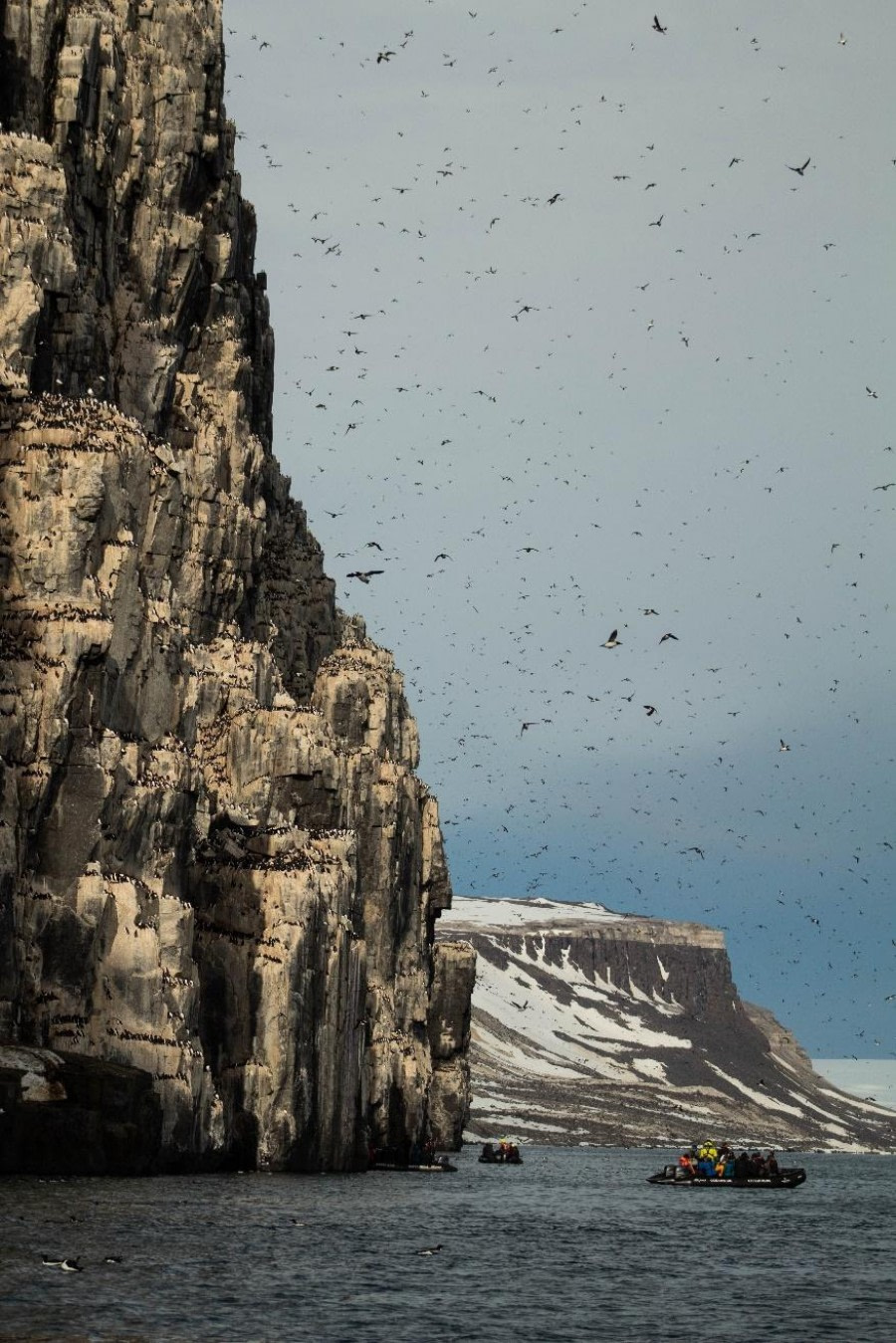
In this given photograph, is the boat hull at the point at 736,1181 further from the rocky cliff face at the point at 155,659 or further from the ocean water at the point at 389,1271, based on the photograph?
the ocean water at the point at 389,1271

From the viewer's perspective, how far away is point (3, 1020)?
102312 millimetres

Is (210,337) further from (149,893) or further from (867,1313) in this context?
(867,1313)

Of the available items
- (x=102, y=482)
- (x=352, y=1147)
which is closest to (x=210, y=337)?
(x=102, y=482)

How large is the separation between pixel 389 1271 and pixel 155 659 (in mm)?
52385

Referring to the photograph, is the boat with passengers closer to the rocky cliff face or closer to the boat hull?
the boat hull

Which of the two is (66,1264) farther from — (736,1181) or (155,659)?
(736,1181)

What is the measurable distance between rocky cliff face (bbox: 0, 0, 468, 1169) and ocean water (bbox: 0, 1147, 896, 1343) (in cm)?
941

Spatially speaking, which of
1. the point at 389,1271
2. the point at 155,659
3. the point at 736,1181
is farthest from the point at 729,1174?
the point at 389,1271

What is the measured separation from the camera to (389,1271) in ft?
255

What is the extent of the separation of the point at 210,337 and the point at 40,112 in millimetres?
28372

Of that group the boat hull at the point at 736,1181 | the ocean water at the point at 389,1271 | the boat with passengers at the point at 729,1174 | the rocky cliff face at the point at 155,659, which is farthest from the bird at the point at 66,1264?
the boat hull at the point at 736,1181

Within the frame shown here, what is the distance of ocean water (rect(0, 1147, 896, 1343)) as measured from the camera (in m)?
61.1

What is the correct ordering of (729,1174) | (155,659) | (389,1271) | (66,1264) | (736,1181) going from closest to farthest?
(66,1264) → (389,1271) → (155,659) → (736,1181) → (729,1174)

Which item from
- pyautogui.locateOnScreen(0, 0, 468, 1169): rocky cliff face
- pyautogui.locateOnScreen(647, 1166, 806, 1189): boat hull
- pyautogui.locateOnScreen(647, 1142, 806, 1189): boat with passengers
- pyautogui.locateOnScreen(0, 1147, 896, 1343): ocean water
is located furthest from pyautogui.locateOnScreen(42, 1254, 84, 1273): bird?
pyautogui.locateOnScreen(647, 1166, 806, 1189): boat hull
